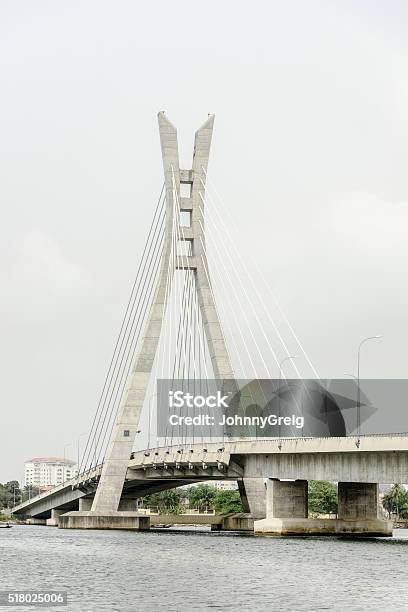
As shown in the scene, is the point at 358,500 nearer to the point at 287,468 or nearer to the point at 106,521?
the point at 287,468

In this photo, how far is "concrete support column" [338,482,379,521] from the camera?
279 feet

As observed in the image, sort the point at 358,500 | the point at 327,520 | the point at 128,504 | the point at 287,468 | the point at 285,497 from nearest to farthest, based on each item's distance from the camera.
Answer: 1. the point at 287,468
2. the point at 358,500
3. the point at 327,520
4. the point at 285,497
5. the point at 128,504

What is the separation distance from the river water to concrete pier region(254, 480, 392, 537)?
5.15 meters

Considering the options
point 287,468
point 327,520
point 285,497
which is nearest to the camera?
point 287,468

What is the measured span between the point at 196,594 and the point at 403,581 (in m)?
9.47

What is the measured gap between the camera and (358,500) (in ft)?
280

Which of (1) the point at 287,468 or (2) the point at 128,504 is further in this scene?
(2) the point at 128,504

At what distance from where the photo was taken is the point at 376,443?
72312 millimetres

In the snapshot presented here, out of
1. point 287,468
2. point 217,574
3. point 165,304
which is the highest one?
point 165,304

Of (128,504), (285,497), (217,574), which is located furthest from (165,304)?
(217,574)

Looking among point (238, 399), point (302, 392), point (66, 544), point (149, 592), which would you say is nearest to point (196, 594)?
point (149, 592)

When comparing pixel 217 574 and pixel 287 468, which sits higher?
pixel 287 468

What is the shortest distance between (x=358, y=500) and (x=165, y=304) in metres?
22.0

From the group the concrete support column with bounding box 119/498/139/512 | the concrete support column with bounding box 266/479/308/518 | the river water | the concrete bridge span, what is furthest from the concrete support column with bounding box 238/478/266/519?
the concrete support column with bounding box 119/498/139/512
